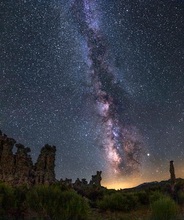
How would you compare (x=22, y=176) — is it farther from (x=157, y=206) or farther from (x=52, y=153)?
(x=157, y=206)

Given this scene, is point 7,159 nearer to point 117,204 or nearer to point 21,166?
point 21,166

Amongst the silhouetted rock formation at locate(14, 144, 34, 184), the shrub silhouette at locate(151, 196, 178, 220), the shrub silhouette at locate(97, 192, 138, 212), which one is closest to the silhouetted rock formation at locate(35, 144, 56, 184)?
the silhouetted rock formation at locate(14, 144, 34, 184)

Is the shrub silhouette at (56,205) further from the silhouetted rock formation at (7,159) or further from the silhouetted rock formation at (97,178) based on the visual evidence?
the silhouetted rock formation at (97,178)

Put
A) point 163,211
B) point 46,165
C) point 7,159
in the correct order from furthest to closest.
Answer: point 46,165 < point 7,159 < point 163,211

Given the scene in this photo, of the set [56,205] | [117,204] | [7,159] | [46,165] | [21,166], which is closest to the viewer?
[56,205]

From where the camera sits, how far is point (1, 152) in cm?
4266

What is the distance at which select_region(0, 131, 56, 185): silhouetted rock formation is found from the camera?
4169 centimetres

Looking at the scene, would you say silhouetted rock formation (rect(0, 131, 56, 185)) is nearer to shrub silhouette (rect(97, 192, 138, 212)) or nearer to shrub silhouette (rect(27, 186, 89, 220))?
shrub silhouette (rect(97, 192, 138, 212))

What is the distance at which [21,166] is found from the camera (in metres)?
43.5

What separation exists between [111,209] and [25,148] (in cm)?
2699

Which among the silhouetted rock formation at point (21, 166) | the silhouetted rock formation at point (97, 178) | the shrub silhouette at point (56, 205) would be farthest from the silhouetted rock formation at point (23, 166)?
the shrub silhouette at point (56, 205)

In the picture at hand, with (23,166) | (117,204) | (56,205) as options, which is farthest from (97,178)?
(56,205)

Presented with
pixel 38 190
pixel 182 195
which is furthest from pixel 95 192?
pixel 38 190

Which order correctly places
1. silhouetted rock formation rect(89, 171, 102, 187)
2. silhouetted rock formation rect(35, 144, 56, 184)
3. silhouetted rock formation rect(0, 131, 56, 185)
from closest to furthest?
silhouetted rock formation rect(0, 131, 56, 185)
silhouetted rock formation rect(35, 144, 56, 184)
silhouetted rock formation rect(89, 171, 102, 187)
